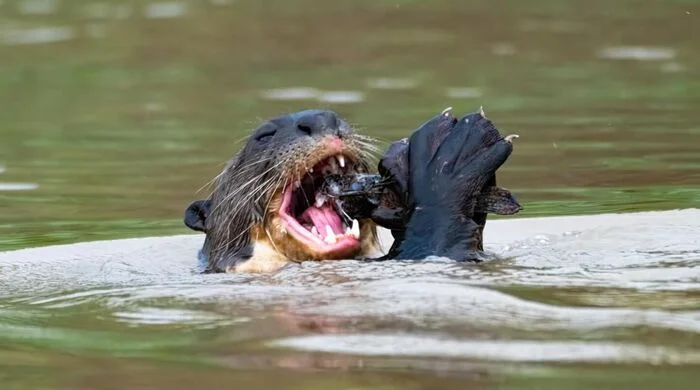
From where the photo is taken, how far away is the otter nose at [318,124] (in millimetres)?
6348

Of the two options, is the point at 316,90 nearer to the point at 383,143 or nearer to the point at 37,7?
the point at 383,143

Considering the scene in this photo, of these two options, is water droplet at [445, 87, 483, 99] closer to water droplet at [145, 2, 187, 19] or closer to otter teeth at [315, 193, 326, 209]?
water droplet at [145, 2, 187, 19]

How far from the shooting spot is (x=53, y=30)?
1756 cm

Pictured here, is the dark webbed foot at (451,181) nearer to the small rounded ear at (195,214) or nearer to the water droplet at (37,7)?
the small rounded ear at (195,214)

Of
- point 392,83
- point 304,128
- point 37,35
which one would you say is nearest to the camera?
point 304,128

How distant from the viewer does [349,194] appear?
6.31m

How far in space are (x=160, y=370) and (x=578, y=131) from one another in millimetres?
6698

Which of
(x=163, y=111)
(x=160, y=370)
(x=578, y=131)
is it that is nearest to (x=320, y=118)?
(x=160, y=370)

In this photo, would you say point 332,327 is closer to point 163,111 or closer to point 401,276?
point 401,276

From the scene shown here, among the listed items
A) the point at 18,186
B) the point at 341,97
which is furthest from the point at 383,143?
the point at 341,97

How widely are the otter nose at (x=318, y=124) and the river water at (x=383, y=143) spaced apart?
0.52 meters

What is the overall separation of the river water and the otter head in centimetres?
19

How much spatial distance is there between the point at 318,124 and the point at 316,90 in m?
7.03

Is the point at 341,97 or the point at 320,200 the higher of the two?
the point at 341,97
